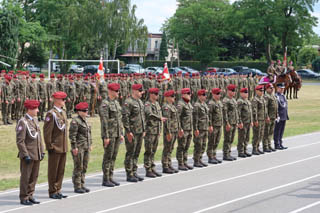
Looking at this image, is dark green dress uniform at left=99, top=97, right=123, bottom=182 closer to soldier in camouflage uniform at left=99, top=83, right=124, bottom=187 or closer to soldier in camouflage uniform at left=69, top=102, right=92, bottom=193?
soldier in camouflage uniform at left=99, top=83, right=124, bottom=187

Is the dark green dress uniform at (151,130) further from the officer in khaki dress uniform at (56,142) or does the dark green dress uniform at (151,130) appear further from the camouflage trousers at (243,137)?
the camouflage trousers at (243,137)

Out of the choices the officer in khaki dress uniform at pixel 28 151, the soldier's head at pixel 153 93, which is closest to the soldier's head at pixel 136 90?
the soldier's head at pixel 153 93

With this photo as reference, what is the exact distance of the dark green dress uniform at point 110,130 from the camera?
1039 centimetres

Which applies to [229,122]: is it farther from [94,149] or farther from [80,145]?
[80,145]

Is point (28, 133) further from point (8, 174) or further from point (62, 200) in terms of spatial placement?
point (8, 174)

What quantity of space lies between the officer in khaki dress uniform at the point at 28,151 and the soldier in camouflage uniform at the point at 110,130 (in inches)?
62.3

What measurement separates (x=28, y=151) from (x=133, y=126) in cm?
269

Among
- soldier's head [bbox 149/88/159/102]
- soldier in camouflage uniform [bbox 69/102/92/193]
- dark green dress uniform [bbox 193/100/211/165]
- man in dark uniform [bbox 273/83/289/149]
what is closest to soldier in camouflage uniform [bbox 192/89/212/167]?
dark green dress uniform [bbox 193/100/211/165]

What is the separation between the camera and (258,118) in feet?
48.7

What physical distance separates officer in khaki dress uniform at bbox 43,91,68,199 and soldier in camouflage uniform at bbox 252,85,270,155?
6.67m

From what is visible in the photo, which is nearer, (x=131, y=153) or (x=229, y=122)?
(x=131, y=153)

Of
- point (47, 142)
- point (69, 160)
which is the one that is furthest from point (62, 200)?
point (69, 160)

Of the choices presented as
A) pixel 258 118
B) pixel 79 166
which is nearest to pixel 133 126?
pixel 79 166

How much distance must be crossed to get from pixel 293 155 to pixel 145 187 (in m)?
5.62
